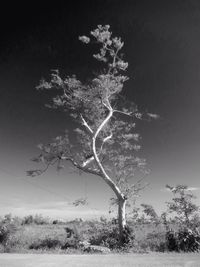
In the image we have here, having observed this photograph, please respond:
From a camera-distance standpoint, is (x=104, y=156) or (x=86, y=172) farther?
(x=104, y=156)

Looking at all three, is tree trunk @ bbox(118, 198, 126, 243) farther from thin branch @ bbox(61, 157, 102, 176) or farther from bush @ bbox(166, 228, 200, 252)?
bush @ bbox(166, 228, 200, 252)

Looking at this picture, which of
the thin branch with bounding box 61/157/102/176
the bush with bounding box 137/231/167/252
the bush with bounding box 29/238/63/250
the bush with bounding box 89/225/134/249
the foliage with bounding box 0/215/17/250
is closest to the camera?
the bush with bounding box 137/231/167/252

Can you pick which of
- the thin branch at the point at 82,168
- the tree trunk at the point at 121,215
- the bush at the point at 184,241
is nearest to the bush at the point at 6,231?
the thin branch at the point at 82,168

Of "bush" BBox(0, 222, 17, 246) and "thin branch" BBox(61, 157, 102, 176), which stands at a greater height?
"thin branch" BBox(61, 157, 102, 176)

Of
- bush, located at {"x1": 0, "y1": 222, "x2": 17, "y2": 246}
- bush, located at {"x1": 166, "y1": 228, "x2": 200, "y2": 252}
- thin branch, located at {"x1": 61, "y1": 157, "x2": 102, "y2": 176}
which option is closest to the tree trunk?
thin branch, located at {"x1": 61, "y1": 157, "x2": 102, "y2": 176}

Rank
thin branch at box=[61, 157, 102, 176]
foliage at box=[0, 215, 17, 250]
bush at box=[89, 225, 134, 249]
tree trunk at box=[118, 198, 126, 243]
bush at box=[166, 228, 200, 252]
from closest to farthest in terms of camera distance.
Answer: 1. bush at box=[166, 228, 200, 252]
2. bush at box=[89, 225, 134, 249]
3. foliage at box=[0, 215, 17, 250]
4. tree trunk at box=[118, 198, 126, 243]
5. thin branch at box=[61, 157, 102, 176]

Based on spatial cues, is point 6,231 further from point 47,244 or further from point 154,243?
point 154,243

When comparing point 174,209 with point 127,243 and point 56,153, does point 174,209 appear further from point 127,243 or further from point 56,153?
point 56,153

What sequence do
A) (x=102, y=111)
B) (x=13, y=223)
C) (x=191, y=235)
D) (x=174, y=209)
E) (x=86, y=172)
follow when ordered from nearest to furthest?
1. (x=191, y=235)
2. (x=174, y=209)
3. (x=13, y=223)
4. (x=86, y=172)
5. (x=102, y=111)

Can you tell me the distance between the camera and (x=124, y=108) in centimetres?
2228

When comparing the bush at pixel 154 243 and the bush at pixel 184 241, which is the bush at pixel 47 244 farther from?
the bush at pixel 184 241

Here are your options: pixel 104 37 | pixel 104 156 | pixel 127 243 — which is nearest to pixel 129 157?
pixel 104 156

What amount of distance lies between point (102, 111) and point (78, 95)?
2043mm

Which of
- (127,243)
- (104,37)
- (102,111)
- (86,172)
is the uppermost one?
(104,37)
